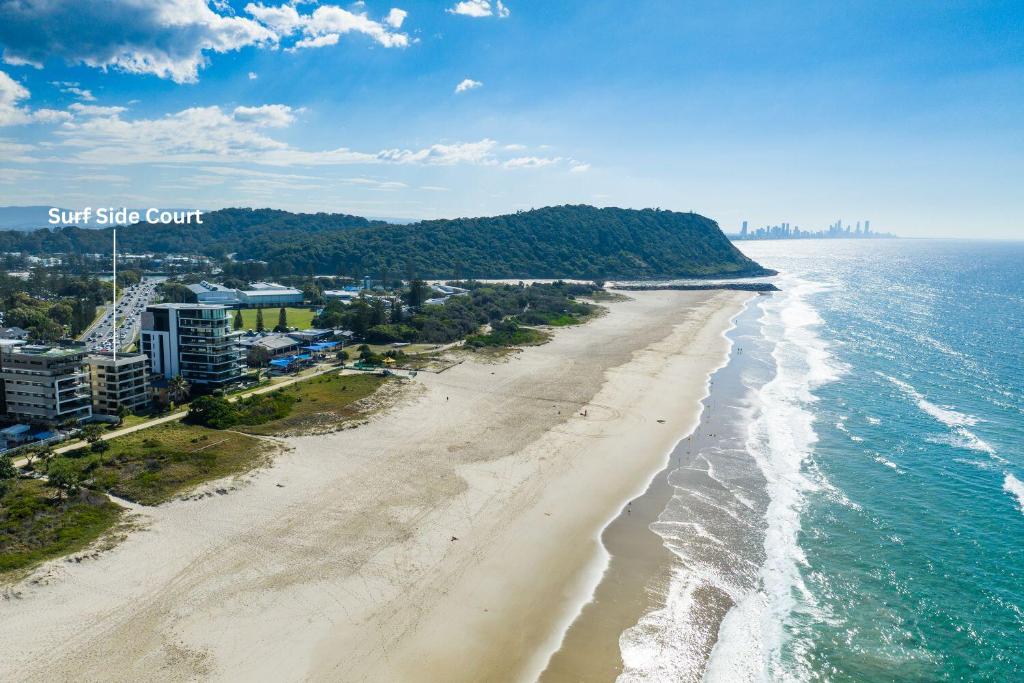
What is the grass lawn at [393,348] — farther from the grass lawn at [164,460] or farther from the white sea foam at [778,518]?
the white sea foam at [778,518]

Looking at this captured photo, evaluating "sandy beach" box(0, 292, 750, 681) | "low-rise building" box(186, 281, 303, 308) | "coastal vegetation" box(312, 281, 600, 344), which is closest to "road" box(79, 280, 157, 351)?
"low-rise building" box(186, 281, 303, 308)

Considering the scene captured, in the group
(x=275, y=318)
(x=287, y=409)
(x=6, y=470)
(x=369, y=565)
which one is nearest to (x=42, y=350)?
(x=6, y=470)

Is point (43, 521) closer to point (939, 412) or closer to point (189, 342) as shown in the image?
point (189, 342)

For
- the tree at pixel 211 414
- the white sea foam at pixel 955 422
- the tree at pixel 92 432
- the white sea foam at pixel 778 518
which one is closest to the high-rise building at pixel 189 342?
the tree at pixel 211 414

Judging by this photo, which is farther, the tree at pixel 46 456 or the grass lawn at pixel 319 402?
the grass lawn at pixel 319 402

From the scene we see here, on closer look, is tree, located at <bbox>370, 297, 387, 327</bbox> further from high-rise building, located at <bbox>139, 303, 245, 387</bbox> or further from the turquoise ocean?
the turquoise ocean

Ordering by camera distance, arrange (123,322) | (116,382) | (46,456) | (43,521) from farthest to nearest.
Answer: (123,322)
(116,382)
(46,456)
(43,521)
